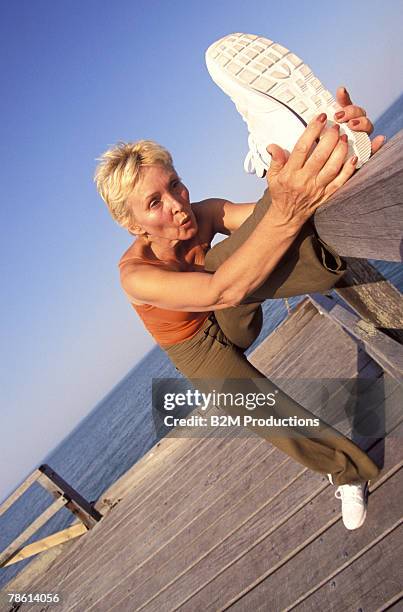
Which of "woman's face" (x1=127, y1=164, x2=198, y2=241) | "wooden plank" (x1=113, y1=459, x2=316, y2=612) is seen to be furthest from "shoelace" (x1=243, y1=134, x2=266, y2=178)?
"wooden plank" (x1=113, y1=459, x2=316, y2=612)

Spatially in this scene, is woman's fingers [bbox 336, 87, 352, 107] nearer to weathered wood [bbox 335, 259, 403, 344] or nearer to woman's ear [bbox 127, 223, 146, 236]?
weathered wood [bbox 335, 259, 403, 344]

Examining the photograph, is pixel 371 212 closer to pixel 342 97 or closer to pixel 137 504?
pixel 342 97

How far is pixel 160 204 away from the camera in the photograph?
7.80 ft

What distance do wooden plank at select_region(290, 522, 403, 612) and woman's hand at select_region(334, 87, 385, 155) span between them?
74.2 inches

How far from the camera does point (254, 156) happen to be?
1.70 meters

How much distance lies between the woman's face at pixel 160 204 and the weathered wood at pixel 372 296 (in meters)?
0.81

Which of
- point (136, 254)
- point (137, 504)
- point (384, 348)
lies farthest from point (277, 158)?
point (137, 504)

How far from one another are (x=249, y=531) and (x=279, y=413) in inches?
40.5

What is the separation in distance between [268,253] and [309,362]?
12.4 ft

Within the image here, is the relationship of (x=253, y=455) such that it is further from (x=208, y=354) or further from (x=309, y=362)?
(x=208, y=354)

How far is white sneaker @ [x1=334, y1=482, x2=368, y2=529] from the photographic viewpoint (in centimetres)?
271

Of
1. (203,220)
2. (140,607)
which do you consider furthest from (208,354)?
(140,607)

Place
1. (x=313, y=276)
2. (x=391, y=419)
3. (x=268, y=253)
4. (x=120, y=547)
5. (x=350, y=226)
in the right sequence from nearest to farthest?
(x=350, y=226) → (x=268, y=253) → (x=313, y=276) → (x=391, y=419) → (x=120, y=547)

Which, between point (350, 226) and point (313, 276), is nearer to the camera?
point (350, 226)
